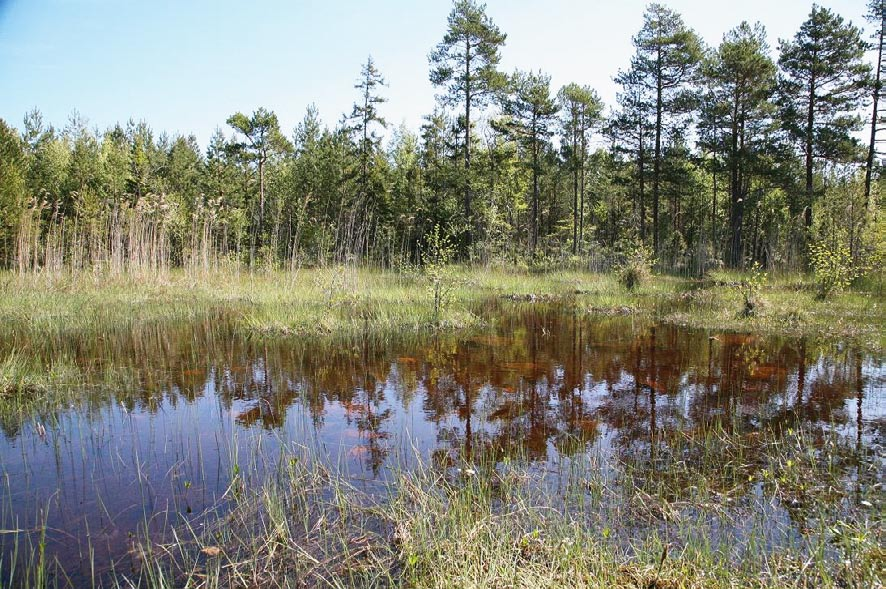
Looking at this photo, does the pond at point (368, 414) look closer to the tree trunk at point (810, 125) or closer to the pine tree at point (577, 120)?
the tree trunk at point (810, 125)

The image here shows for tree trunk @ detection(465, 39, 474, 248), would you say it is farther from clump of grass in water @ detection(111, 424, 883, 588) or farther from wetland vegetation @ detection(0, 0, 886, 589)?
clump of grass in water @ detection(111, 424, 883, 588)

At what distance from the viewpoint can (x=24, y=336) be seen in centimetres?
880

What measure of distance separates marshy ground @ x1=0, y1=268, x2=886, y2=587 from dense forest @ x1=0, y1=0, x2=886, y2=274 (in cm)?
812

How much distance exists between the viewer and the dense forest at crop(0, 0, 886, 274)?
795 inches

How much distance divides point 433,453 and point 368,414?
1317 mm

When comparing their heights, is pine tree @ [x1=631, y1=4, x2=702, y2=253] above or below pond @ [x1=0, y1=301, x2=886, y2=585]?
above

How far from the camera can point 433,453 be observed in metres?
4.59

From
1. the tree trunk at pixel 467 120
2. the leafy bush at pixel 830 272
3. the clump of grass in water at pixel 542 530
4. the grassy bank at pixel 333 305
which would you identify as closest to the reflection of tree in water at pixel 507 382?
the clump of grass in water at pixel 542 530

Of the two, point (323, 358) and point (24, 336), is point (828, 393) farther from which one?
point (24, 336)

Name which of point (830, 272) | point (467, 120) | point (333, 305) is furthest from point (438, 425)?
point (467, 120)

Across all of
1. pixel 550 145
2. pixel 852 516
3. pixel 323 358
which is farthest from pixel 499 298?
pixel 550 145

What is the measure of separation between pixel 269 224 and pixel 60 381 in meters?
26.4

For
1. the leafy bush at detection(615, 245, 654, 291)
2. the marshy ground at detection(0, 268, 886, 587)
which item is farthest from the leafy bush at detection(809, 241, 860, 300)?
the leafy bush at detection(615, 245, 654, 291)

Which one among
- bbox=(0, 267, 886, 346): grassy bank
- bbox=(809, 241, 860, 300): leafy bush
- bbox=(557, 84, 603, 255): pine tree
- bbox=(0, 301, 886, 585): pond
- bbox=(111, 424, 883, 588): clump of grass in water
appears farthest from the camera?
bbox=(557, 84, 603, 255): pine tree
